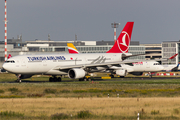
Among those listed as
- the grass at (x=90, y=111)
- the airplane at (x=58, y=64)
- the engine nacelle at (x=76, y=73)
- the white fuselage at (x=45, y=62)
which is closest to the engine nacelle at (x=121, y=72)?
the airplane at (x=58, y=64)

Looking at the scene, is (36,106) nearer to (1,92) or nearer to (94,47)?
(1,92)

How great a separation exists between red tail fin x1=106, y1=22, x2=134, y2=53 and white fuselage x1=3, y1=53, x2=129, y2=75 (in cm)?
562

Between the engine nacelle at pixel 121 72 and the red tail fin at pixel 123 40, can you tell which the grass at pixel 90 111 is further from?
the engine nacelle at pixel 121 72

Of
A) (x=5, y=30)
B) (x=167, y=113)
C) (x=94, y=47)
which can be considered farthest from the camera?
(x=94, y=47)

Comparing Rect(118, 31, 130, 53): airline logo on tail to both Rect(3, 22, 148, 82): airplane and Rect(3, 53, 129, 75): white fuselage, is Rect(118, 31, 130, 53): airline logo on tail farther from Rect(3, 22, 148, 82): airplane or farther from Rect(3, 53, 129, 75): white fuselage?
Rect(3, 53, 129, 75): white fuselage

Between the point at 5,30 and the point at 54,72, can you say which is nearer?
the point at 54,72

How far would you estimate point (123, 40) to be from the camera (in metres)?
68.4

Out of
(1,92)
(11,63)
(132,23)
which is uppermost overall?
(132,23)

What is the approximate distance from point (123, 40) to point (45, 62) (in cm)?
2024

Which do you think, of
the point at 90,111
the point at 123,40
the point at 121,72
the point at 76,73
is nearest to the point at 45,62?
the point at 76,73

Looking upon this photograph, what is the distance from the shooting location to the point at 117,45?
68.1 meters

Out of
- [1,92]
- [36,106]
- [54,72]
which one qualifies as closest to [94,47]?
[54,72]

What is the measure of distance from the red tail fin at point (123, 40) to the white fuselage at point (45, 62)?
221 inches

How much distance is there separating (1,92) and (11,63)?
43.9ft
